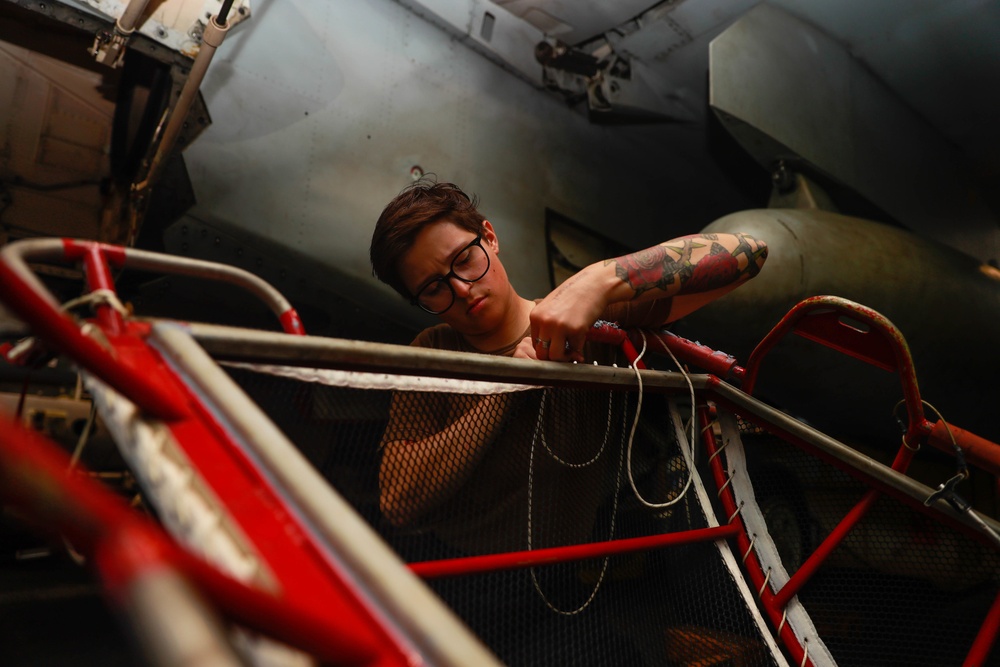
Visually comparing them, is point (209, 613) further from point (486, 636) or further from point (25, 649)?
point (25, 649)

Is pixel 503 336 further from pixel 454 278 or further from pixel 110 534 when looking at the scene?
pixel 110 534

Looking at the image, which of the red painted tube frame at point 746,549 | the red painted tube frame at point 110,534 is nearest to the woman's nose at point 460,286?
the red painted tube frame at point 746,549

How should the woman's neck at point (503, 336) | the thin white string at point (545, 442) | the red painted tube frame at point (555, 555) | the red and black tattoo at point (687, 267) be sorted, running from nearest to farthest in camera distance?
the red painted tube frame at point (555, 555)
the thin white string at point (545, 442)
the red and black tattoo at point (687, 267)
the woman's neck at point (503, 336)

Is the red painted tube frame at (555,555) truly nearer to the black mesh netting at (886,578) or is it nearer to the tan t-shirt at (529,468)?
the tan t-shirt at (529,468)

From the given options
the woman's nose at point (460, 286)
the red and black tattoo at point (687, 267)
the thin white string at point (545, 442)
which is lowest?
the thin white string at point (545, 442)

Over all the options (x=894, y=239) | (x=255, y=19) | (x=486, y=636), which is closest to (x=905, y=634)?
(x=486, y=636)

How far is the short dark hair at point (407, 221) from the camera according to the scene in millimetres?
1521

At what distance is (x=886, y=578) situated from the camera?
4.58 feet

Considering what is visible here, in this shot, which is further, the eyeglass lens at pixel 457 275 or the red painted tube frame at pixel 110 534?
the eyeglass lens at pixel 457 275

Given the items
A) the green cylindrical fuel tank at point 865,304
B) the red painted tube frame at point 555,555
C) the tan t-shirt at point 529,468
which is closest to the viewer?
the red painted tube frame at point 555,555

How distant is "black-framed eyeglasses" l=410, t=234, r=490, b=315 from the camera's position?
151cm

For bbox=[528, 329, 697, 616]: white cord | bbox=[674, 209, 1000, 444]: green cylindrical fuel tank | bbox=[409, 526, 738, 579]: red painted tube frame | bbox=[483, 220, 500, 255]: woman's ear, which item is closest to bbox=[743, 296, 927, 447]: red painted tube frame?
bbox=[528, 329, 697, 616]: white cord

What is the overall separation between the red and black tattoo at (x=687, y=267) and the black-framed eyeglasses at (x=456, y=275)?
1.20 feet

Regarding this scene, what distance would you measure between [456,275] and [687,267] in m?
0.55
